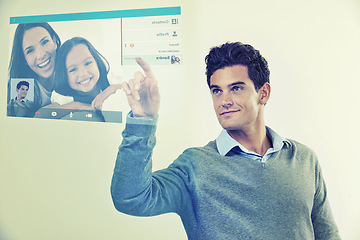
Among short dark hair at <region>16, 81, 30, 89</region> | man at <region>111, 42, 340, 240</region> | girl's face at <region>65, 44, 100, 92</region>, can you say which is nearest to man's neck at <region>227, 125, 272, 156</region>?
man at <region>111, 42, 340, 240</region>

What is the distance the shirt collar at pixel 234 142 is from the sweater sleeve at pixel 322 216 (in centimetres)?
15

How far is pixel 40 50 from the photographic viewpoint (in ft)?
4.65

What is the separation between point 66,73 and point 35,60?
18 centimetres

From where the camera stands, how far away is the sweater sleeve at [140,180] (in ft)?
3.21

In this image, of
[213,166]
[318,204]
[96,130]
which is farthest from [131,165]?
[318,204]

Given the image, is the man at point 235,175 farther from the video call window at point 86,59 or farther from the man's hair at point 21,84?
the man's hair at point 21,84

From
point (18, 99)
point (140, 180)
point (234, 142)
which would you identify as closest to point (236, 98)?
point (234, 142)

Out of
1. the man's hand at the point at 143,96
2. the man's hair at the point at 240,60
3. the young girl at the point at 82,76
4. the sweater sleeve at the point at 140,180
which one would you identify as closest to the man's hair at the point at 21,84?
the young girl at the point at 82,76

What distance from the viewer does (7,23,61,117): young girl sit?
4.57 ft

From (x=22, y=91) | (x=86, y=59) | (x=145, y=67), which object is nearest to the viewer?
(x=145, y=67)

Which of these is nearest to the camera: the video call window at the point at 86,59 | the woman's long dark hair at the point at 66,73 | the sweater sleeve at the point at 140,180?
the sweater sleeve at the point at 140,180

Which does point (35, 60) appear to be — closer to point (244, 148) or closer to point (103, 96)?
point (103, 96)

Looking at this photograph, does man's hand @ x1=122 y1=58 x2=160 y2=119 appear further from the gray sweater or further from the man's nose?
the man's nose

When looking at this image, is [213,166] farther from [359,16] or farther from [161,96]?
[359,16]
